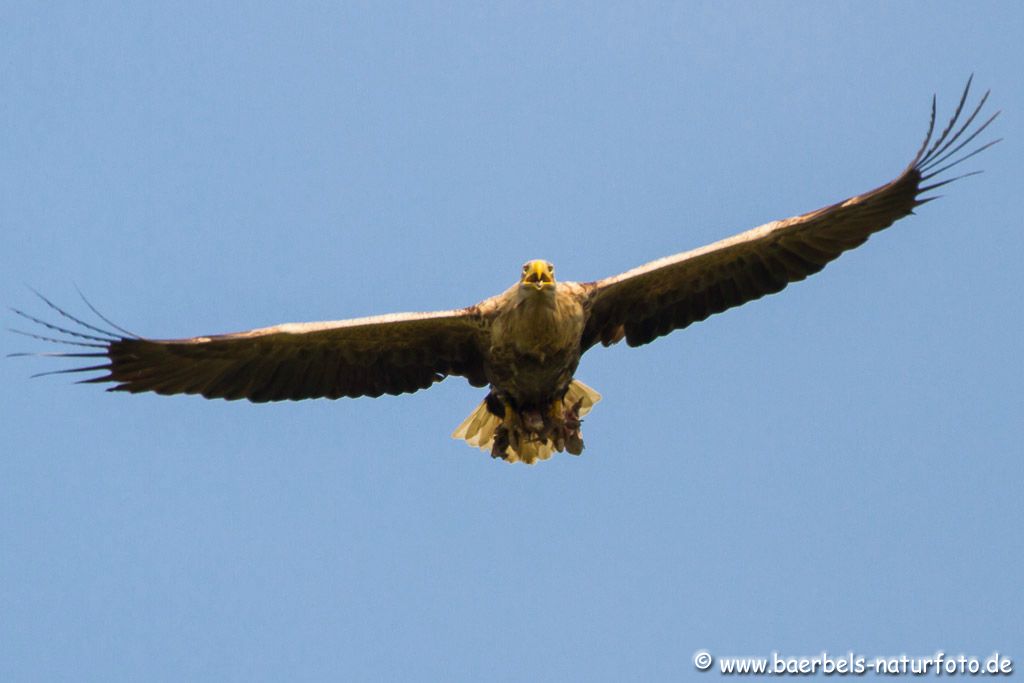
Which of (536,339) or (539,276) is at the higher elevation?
(539,276)

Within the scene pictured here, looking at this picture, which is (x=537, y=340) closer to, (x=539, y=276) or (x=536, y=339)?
(x=536, y=339)

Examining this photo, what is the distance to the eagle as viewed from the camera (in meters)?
11.2

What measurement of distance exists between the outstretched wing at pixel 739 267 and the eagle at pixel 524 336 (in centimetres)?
1

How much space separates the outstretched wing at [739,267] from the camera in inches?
455

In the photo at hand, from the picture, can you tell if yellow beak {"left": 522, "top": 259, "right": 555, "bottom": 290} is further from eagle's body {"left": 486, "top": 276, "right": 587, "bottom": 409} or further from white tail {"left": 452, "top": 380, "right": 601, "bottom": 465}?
white tail {"left": 452, "top": 380, "right": 601, "bottom": 465}

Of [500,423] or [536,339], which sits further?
[500,423]

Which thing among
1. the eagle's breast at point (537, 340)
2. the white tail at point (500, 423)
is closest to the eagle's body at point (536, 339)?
the eagle's breast at point (537, 340)

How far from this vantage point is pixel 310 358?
459 inches

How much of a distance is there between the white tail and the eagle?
0.20 ft

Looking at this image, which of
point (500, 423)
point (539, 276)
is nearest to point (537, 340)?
point (539, 276)

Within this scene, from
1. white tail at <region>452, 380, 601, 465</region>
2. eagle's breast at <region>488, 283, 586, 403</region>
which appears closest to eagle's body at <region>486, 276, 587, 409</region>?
eagle's breast at <region>488, 283, 586, 403</region>

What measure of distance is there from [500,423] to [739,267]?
2.08 meters

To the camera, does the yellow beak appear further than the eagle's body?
No

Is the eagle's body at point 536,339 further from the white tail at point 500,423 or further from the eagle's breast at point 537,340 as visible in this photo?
A: the white tail at point 500,423
